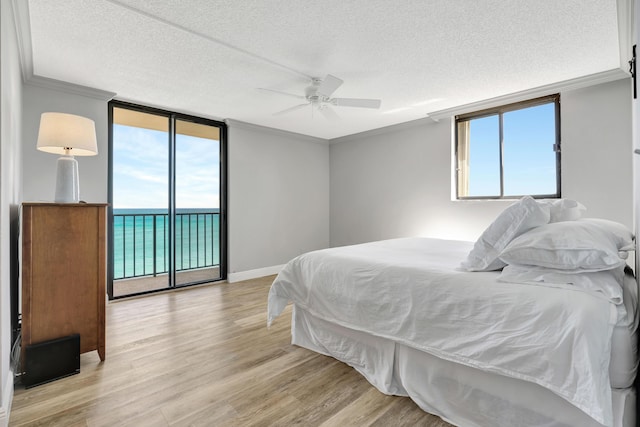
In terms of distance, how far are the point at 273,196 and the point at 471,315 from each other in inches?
156

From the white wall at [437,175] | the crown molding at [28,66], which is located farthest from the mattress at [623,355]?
the crown molding at [28,66]

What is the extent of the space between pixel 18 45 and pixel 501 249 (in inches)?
143

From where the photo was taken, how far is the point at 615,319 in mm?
1138

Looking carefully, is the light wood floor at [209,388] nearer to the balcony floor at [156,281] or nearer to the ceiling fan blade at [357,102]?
the balcony floor at [156,281]

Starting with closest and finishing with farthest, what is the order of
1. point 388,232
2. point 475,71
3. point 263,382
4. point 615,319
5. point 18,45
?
1. point 615,319
2. point 263,382
3. point 18,45
4. point 475,71
5. point 388,232

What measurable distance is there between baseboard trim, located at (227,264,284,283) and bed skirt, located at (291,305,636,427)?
2.62m

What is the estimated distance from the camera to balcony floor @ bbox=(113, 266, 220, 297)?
4.18 meters

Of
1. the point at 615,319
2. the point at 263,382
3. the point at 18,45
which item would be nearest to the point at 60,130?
the point at 18,45

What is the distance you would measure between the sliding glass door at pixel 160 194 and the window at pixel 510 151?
353 centimetres

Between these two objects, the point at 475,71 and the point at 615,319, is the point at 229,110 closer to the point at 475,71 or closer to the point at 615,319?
the point at 475,71

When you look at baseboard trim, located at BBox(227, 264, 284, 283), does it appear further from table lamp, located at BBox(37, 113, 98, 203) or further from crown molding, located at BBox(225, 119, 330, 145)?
table lamp, located at BBox(37, 113, 98, 203)

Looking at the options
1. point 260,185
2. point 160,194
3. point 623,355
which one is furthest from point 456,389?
point 160,194

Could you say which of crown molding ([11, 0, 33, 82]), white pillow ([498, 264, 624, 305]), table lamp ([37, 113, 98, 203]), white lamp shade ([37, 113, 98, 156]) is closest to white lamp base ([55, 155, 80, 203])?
table lamp ([37, 113, 98, 203])

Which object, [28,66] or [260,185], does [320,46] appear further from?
[260,185]
